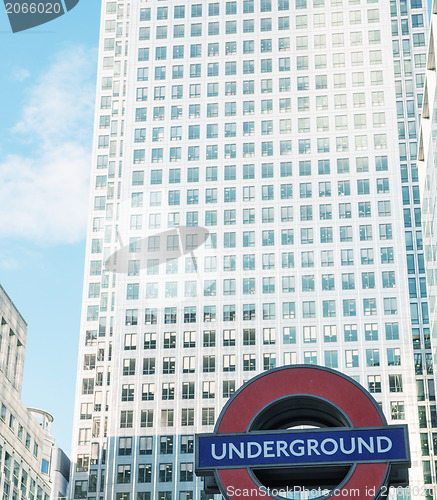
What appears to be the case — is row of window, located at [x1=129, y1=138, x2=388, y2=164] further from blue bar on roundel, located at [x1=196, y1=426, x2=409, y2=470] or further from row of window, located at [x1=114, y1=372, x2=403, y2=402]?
blue bar on roundel, located at [x1=196, y1=426, x2=409, y2=470]

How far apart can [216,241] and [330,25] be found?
39.3m

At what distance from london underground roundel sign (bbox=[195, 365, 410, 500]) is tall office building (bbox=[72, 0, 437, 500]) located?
95055 millimetres

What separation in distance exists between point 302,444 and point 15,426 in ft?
230

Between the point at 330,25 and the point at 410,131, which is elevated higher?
the point at 330,25

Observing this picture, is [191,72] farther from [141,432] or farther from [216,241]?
[141,432]

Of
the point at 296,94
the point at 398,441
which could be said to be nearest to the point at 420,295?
the point at 296,94

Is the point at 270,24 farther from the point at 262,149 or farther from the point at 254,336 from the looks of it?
the point at 254,336

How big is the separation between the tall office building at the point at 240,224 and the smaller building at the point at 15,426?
22.7 meters

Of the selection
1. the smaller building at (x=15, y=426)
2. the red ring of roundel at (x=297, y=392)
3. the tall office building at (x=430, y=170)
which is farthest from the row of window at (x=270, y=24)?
the red ring of roundel at (x=297, y=392)

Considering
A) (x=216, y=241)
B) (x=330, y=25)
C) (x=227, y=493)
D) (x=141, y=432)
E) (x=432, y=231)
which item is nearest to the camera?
(x=227, y=493)

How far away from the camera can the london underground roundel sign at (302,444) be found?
16547mm

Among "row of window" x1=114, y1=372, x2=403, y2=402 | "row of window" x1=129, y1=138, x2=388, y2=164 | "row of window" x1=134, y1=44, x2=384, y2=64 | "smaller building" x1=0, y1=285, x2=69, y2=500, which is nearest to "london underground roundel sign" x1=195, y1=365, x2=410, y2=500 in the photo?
"smaller building" x1=0, y1=285, x2=69, y2=500

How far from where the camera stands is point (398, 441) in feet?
54.5

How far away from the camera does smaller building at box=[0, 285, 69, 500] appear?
7844 centimetres
